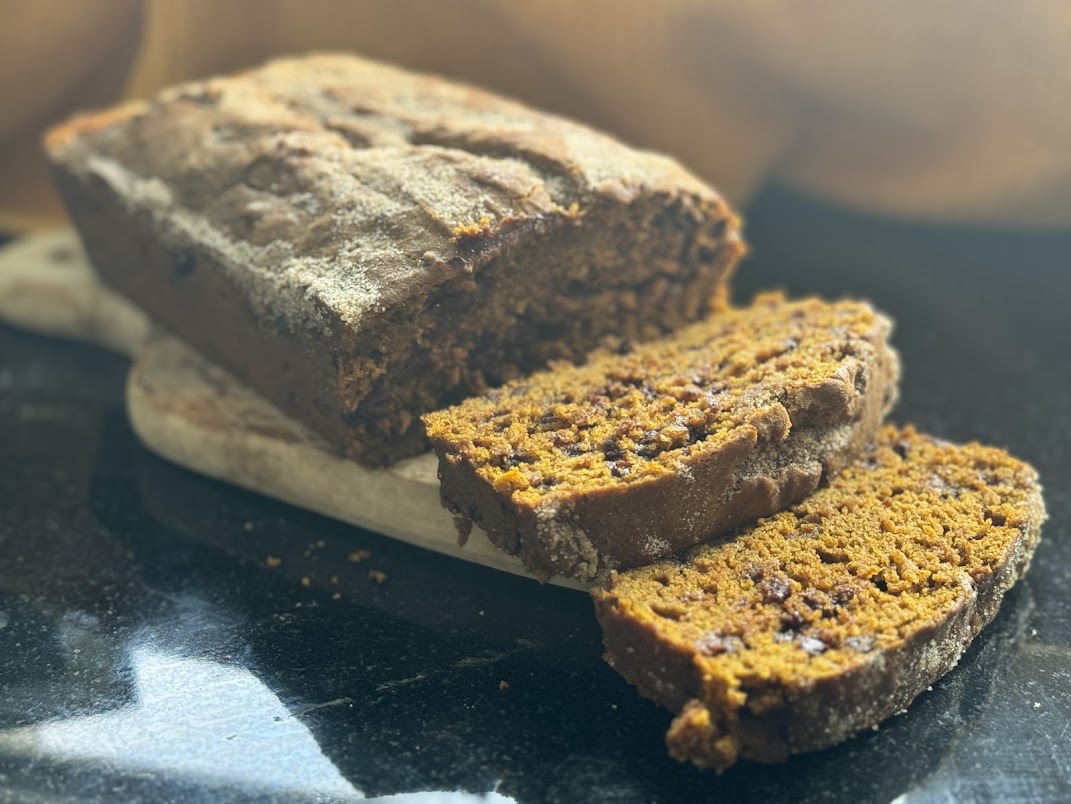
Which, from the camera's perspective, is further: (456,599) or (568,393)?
(568,393)

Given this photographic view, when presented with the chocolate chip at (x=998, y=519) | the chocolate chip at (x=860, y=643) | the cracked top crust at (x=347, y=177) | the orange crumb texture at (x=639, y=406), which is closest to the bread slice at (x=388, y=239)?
the cracked top crust at (x=347, y=177)

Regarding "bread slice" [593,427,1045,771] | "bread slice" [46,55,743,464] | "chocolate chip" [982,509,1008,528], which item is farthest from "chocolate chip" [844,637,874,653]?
"bread slice" [46,55,743,464]

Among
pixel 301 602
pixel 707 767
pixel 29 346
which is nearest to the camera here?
pixel 707 767

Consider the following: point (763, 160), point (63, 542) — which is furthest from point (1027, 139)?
point (63, 542)

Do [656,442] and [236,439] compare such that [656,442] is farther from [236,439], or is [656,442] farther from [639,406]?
[236,439]

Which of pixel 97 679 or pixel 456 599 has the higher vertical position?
pixel 456 599

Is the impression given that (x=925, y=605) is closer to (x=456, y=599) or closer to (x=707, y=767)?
(x=707, y=767)
